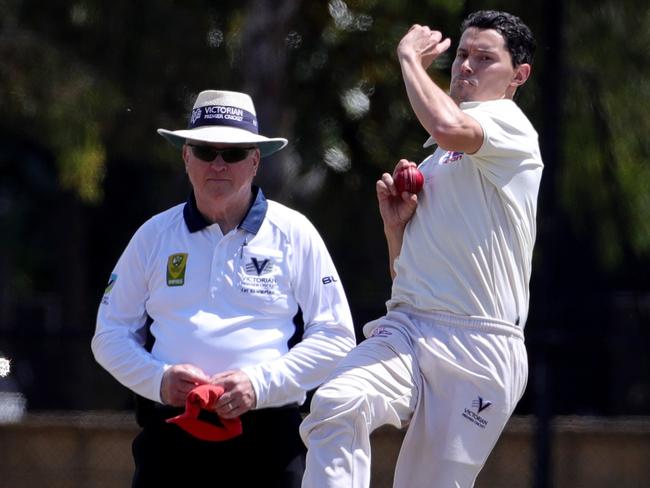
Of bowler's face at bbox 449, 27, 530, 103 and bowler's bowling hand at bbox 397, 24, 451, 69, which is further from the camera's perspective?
bowler's face at bbox 449, 27, 530, 103

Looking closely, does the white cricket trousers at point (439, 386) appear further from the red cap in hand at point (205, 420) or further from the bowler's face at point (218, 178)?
the bowler's face at point (218, 178)

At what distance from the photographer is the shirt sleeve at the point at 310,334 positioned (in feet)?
15.0

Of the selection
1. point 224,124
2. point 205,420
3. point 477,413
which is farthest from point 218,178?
point 477,413

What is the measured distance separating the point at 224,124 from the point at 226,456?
118cm

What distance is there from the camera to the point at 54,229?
19.2 metres

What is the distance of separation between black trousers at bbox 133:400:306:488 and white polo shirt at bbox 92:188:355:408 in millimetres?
134

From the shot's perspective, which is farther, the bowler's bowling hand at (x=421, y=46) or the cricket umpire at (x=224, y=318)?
the cricket umpire at (x=224, y=318)

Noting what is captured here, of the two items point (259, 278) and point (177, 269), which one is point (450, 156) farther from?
point (177, 269)

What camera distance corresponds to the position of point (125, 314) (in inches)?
188

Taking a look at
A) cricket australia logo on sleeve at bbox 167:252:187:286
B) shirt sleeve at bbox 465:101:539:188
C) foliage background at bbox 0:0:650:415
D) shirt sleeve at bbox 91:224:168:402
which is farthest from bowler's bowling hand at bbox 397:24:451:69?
foliage background at bbox 0:0:650:415

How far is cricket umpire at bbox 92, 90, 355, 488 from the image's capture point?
460cm

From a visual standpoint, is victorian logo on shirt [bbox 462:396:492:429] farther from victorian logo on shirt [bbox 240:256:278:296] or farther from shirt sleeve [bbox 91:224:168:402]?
shirt sleeve [bbox 91:224:168:402]

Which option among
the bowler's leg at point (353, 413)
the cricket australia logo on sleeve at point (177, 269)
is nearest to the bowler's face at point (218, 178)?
the cricket australia logo on sleeve at point (177, 269)

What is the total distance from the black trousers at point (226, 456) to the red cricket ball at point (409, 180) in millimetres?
945
